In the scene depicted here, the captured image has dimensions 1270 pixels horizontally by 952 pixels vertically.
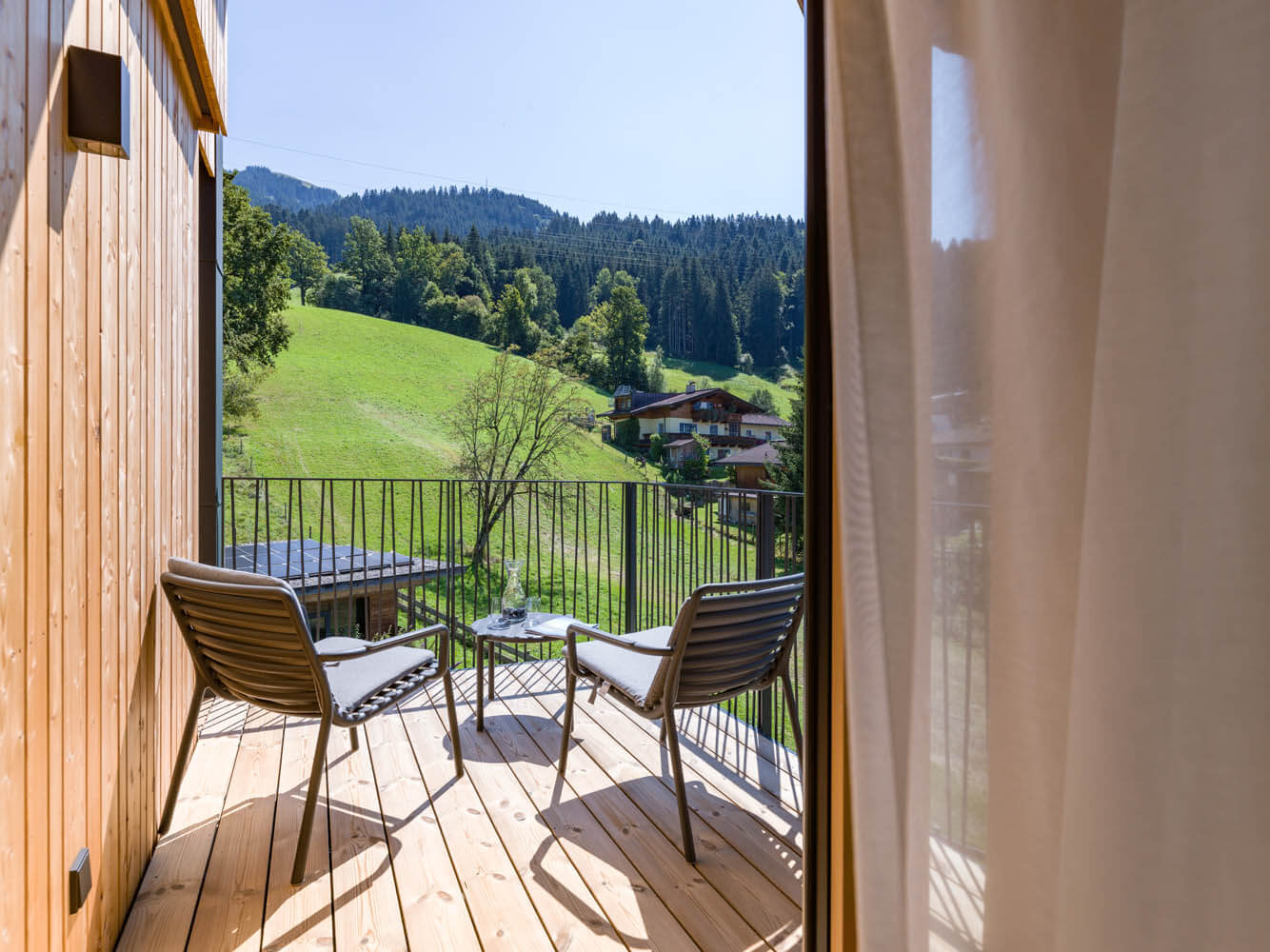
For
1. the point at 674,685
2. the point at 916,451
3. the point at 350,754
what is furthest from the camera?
the point at 350,754

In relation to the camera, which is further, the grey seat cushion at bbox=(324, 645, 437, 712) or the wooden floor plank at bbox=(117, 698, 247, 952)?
the grey seat cushion at bbox=(324, 645, 437, 712)

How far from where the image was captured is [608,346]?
773 inches

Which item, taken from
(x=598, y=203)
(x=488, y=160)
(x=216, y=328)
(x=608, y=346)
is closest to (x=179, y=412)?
(x=216, y=328)

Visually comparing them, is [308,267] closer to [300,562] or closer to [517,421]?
[517,421]

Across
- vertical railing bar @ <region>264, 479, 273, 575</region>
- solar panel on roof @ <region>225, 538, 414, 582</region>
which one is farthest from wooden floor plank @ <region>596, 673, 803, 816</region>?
solar panel on roof @ <region>225, 538, 414, 582</region>

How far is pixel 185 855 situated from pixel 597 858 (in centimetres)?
127

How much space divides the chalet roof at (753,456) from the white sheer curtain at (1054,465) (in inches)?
716

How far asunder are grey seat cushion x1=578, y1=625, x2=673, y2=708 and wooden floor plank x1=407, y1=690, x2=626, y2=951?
520 mm

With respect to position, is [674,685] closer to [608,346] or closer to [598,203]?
[608,346]

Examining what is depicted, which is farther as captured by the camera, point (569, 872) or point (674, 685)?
point (674, 685)

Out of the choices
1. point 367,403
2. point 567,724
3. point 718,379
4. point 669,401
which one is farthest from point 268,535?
point 718,379

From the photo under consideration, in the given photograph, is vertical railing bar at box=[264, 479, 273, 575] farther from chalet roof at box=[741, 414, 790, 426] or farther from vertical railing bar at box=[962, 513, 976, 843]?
chalet roof at box=[741, 414, 790, 426]

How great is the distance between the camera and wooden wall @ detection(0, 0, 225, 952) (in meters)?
1.20

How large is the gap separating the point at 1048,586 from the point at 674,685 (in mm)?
1857
